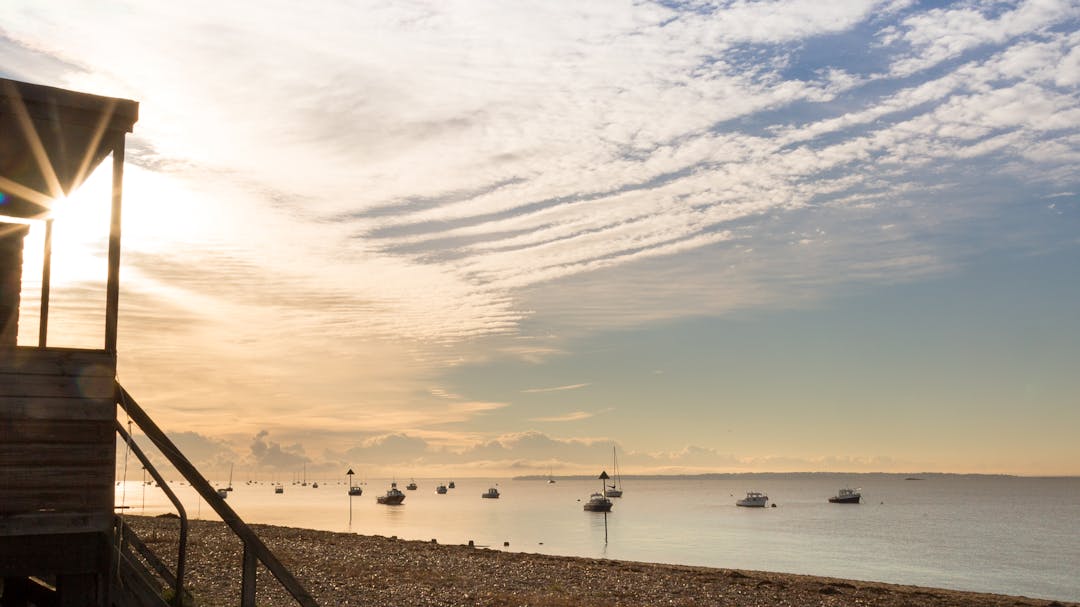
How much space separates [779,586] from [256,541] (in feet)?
97.7

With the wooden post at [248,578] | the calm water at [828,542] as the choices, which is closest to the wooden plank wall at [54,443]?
the wooden post at [248,578]

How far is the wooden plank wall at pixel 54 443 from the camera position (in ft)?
28.9

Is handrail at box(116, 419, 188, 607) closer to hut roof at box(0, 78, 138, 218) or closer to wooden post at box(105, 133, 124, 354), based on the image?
wooden post at box(105, 133, 124, 354)

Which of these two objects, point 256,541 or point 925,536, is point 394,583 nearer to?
point 256,541

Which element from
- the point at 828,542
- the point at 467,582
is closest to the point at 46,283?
the point at 467,582

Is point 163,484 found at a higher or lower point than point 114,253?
lower

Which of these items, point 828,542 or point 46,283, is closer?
point 46,283

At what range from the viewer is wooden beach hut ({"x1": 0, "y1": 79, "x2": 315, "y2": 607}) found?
8.83m

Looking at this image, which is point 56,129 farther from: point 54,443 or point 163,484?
point 163,484

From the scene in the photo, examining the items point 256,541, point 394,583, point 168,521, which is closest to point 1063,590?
point 394,583

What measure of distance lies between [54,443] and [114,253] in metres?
2.24

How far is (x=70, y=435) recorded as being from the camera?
904 cm

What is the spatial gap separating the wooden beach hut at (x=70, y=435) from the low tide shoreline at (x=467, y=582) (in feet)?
36.0

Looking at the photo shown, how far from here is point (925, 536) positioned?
400ft
